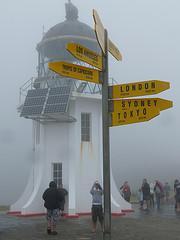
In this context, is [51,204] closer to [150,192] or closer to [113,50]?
[113,50]

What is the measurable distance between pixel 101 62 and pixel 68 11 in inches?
571

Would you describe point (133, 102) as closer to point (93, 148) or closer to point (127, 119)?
point (127, 119)

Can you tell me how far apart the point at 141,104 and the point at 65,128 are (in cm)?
1313

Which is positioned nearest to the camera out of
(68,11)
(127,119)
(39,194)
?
(127,119)

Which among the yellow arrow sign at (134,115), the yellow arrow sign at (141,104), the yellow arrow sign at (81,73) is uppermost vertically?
the yellow arrow sign at (81,73)

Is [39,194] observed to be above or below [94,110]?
below

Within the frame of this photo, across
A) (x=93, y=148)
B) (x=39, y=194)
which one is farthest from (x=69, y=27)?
(x=39, y=194)

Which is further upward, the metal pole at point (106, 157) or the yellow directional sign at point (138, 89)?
the yellow directional sign at point (138, 89)

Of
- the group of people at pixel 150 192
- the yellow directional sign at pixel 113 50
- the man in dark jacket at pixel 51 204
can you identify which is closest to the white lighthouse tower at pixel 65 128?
the group of people at pixel 150 192

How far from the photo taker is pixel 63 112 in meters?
18.4

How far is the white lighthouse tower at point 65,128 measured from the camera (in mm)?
19281

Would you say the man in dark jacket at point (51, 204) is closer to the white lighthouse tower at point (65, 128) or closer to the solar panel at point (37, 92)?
the white lighthouse tower at point (65, 128)

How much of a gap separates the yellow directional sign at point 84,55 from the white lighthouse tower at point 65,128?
11.4 m

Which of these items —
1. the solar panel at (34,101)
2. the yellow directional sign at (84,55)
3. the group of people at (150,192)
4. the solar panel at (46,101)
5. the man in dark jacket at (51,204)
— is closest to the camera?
the yellow directional sign at (84,55)
